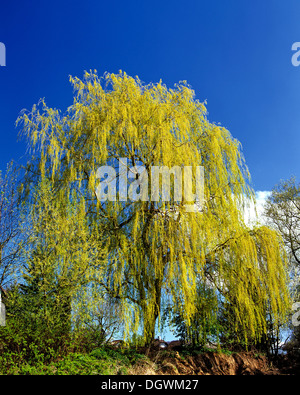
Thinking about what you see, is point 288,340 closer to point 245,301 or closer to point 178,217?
point 245,301

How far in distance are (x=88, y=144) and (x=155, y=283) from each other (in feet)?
12.1

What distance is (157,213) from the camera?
A: 790 centimetres

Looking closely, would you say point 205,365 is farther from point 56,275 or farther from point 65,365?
point 56,275

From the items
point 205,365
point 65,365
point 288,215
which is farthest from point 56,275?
point 288,215

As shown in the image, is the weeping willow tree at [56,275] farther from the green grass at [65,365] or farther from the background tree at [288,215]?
the background tree at [288,215]

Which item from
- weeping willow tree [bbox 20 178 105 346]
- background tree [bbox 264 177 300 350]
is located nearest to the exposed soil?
weeping willow tree [bbox 20 178 105 346]

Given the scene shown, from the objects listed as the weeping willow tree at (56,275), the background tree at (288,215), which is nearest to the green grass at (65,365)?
the weeping willow tree at (56,275)

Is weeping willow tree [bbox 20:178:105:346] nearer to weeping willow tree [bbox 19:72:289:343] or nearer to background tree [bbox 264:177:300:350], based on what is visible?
weeping willow tree [bbox 19:72:289:343]

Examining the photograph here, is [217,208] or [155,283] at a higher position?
[217,208]

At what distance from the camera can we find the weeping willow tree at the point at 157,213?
24.9ft

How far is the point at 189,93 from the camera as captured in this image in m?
9.29
